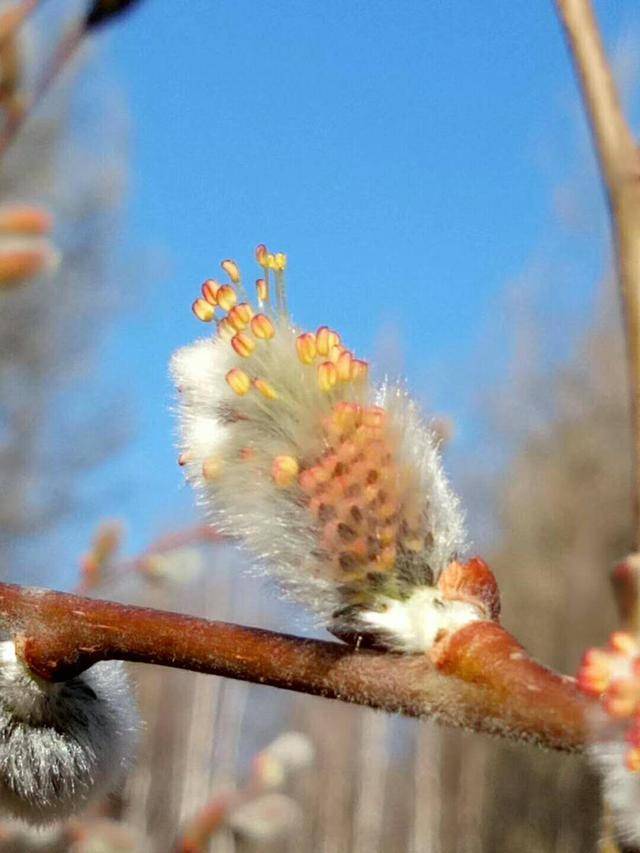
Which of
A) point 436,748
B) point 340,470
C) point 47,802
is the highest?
point 436,748

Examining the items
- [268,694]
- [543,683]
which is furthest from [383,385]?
[268,694]

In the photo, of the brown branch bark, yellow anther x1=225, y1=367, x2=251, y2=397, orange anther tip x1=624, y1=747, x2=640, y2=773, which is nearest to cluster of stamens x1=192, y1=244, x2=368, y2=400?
yellow anther x1=225, y1=367, x2=251, y2=397

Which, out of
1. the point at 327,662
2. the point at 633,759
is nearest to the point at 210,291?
the point at 327,662

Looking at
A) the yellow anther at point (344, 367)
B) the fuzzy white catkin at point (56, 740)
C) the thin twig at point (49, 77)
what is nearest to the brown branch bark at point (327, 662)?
the fuzzy white catkin at point (56, 740)

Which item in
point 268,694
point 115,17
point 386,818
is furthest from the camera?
point 386,818

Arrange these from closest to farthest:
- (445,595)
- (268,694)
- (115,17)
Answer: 1. (445,595)
2. (115,17)
3. (268,694)

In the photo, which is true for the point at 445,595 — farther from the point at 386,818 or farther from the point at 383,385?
the point at 386,818
